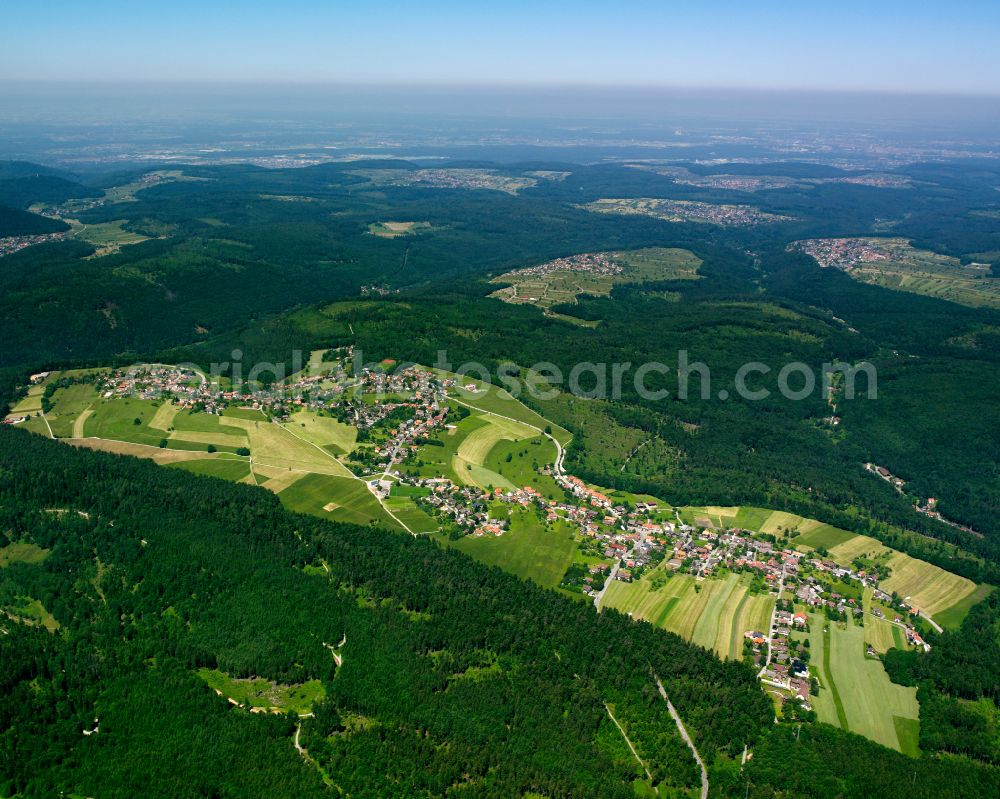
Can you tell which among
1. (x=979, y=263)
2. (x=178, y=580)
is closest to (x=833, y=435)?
(x=178, y=580)

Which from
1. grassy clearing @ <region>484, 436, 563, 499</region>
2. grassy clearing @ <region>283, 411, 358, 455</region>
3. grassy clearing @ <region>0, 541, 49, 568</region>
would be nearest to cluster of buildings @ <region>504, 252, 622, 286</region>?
grassy clearing @ <region>283, 411, 358, 455</region>

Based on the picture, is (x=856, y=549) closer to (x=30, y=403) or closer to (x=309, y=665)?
(x=309, y=665)

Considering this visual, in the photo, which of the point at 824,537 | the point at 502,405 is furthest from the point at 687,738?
the point at 502,405

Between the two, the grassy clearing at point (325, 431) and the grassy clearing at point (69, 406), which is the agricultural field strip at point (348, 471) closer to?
the grassy clearing at point (325, 431)

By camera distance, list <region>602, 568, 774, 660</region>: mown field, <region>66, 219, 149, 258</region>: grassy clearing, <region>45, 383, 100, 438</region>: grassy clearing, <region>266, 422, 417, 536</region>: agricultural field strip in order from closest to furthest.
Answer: <region>602, 568, 774, 660</region>: mown field → <region>266, 422, 417, 536</region>: agricultural field strip → <region>45, 383, 100, 438</region>: grassy clearing → <region>66, 219, 149, 258</region>: grassy clearing

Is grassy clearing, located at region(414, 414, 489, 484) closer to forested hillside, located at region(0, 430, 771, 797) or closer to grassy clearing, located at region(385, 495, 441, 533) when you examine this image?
grassy clearing, located at region(385, 495, 441, 533)

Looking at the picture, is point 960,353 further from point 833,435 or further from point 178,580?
point 178,580
